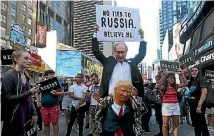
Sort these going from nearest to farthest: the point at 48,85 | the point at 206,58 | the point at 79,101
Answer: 1. the point at 48,85
2. the point at 79,101
3. the point at 206,58

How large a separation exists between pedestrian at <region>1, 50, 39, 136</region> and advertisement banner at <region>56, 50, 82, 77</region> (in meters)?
50.9

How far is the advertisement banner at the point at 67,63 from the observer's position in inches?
2190

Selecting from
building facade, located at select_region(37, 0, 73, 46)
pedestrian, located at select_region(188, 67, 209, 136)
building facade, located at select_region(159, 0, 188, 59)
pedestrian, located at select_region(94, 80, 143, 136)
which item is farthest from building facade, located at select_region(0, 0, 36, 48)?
building facade, located at select_region(159, 0, 188, 59)

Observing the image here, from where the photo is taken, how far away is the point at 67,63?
57.1 m

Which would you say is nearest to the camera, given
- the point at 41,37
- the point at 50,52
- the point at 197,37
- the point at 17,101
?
the point at 17,101

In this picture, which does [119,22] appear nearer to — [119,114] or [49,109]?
[119,114]

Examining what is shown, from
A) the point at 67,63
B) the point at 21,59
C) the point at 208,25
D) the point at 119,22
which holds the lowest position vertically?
the point at 21,59

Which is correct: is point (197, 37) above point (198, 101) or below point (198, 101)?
above

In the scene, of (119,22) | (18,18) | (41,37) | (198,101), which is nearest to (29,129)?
(119,22)

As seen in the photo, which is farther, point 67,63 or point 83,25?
point 83,25

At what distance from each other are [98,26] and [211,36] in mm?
20990

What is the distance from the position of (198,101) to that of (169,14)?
179556 mm

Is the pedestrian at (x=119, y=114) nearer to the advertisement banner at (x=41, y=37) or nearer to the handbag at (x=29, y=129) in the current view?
the handbag at (x=29, y=129)

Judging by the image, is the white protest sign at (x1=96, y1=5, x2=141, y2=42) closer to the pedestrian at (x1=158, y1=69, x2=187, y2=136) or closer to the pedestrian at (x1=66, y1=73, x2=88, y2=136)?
the pedestrian at (x1=158, y1=69, x2=187, y2=136)
